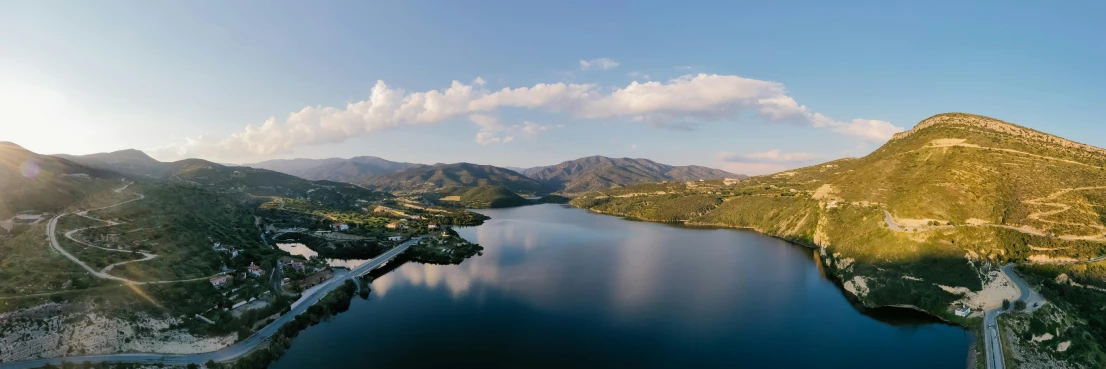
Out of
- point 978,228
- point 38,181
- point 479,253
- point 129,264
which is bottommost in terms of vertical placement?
point 479,253

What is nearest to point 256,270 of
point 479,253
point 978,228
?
point 479,253

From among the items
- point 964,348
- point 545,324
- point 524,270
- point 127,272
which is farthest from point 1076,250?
point 127,272

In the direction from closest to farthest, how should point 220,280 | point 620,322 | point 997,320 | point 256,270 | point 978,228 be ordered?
point 997,320 → point 620,322 → point 220,280 → point 256,270 → point 978,228

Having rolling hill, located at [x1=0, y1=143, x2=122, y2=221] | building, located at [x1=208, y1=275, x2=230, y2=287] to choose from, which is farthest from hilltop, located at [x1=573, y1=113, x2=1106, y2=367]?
rolling hill, located at [x1=0, y1=143, x2=122, y2=221]

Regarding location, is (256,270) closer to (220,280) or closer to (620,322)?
(220,280)

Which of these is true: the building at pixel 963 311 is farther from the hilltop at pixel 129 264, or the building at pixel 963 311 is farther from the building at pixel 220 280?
the building at pixel 220 280

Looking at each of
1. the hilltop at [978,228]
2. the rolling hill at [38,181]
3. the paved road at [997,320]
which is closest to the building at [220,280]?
the rolling hill at [38,181]
